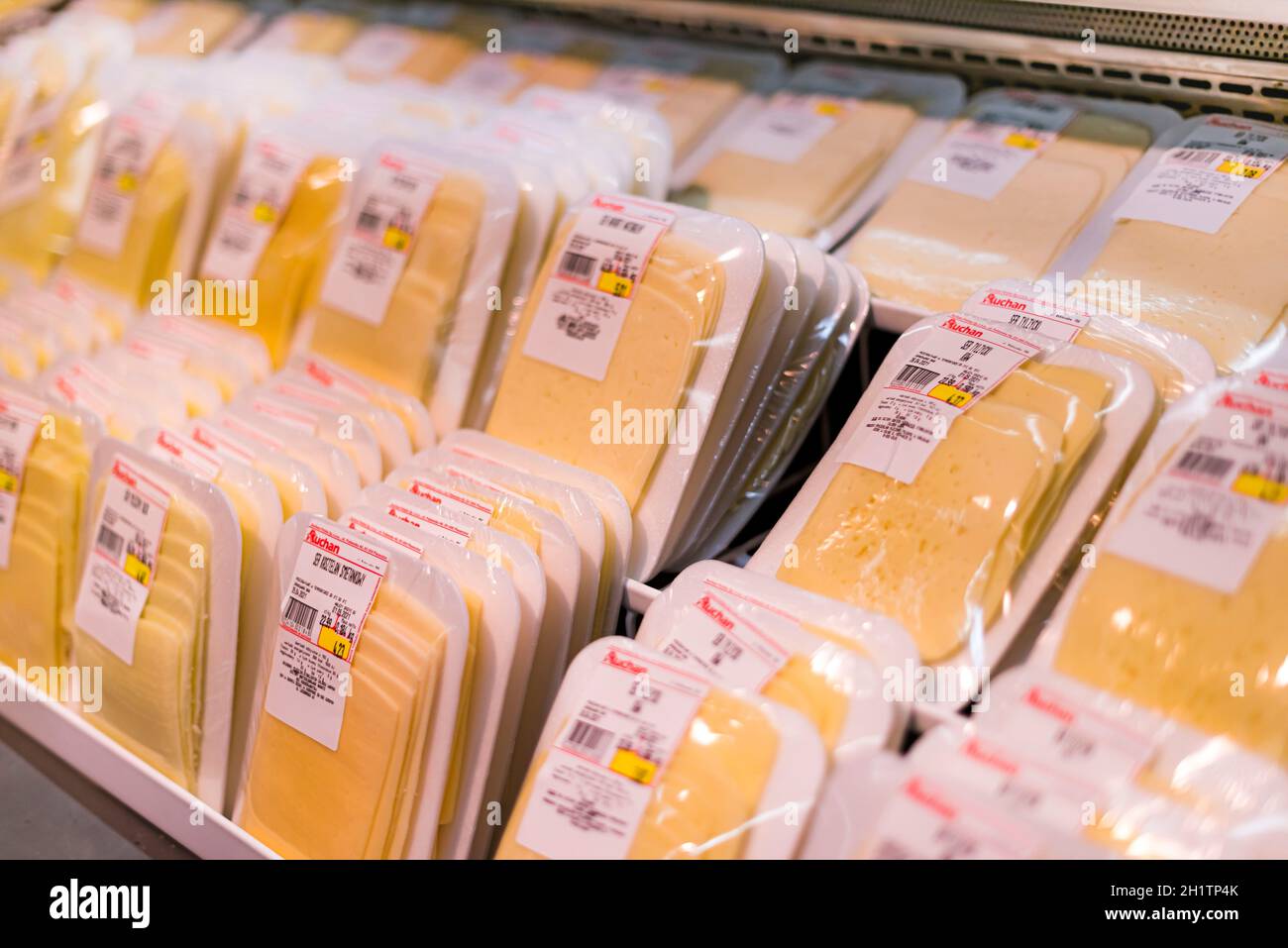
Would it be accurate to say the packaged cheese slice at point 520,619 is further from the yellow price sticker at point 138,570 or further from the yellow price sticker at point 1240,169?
the yellow price sticker at point 1240,169

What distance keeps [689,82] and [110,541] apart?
1.38m

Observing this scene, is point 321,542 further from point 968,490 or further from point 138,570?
point 968,490

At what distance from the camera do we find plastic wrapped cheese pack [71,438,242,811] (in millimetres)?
1496

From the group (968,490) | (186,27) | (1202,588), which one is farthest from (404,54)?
(1202,588)

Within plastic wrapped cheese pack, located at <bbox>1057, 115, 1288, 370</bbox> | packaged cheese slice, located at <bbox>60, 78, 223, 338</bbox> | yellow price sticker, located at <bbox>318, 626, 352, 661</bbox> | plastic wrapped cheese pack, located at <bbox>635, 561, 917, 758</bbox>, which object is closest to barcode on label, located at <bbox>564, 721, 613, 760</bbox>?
plastic wrapped cheese pack, located at <bbox>635, 561, 917, 758</bbox>

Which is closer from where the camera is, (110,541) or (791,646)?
(791,646)

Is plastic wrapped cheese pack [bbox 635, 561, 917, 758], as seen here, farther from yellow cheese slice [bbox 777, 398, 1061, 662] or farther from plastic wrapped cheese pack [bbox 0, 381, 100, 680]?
plastic wrapped cheese pack [bbox 0, 381, 100, 680]

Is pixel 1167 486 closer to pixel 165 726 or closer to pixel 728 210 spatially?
pixel 728 210

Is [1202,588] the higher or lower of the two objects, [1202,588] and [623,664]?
the higher

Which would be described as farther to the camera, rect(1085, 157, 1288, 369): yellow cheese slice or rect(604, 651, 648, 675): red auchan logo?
rect(1085, 157, 1288, 369): yellow cheese slice

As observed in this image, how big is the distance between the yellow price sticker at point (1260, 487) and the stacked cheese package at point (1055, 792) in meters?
0.25

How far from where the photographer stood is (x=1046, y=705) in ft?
3.51

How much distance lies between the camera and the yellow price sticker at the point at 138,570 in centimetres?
154

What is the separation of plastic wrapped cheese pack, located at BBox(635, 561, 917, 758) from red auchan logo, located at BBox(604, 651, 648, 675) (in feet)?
0.11
